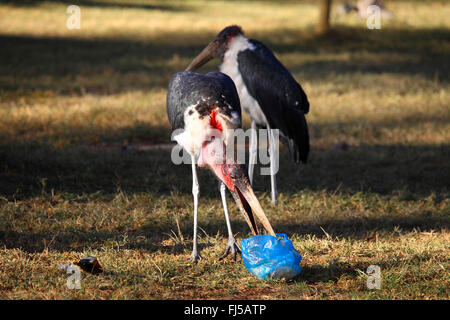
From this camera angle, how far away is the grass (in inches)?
156

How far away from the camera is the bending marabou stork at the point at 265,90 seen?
19.1 feet

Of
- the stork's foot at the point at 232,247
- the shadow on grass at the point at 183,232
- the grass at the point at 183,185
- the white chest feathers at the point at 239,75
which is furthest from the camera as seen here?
the white chest feathers at the point at 239,75

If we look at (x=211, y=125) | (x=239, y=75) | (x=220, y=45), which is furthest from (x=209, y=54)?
(x=211, y=125)

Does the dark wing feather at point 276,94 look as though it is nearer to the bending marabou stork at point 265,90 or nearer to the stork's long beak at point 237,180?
the bending marabou stork at point 265,90

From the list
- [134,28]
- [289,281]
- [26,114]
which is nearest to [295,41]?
[134,28]

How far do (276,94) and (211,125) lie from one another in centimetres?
178

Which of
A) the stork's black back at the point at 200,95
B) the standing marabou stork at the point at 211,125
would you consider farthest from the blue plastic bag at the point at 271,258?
the stork's black back at the point at 200,95

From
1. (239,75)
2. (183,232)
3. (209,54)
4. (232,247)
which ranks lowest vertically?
(183,232)

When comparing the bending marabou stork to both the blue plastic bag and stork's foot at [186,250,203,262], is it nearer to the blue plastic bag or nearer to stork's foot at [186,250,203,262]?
stork's foot at [186,250,203,262]

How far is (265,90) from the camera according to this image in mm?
5855

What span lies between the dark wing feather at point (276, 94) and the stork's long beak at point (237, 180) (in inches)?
72.3

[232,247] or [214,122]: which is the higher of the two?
[214,122]

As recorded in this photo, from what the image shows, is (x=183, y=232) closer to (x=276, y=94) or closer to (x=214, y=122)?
(x=214, y=122)

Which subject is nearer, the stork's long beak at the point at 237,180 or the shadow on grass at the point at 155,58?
the stork's long beak at the point at 237,180
